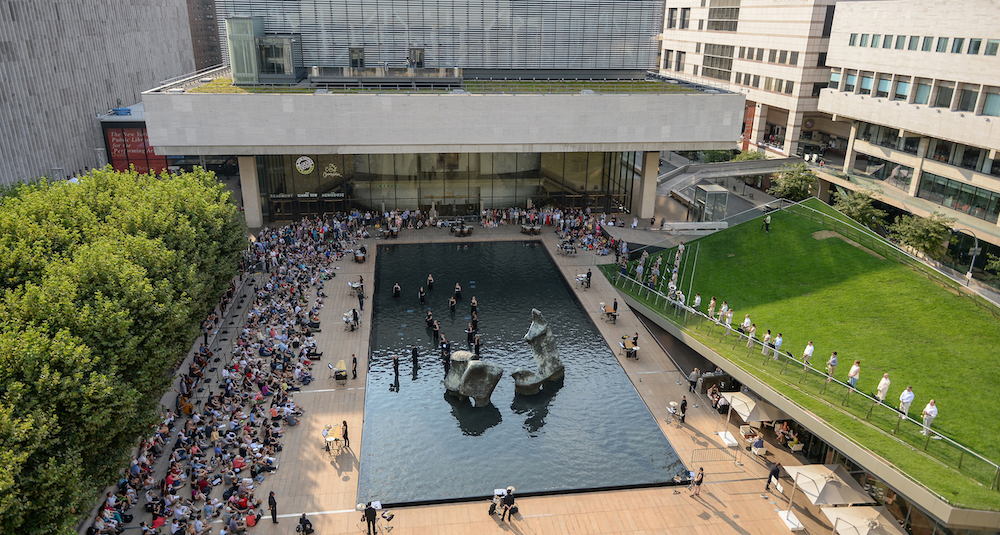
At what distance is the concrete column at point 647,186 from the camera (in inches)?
1916

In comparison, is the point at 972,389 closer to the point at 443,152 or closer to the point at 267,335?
the point at 267,335

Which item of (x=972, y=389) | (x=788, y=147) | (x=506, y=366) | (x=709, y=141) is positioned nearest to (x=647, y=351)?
(x=506, y=366)

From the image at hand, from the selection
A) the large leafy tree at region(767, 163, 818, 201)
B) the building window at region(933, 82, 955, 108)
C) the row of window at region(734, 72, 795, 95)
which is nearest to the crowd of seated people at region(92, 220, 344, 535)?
the large leafy tree at region(767, 163, 818, 201)

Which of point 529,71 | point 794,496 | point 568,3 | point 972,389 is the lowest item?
point 794,496

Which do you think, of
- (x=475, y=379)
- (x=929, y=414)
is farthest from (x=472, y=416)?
(x=929, y=414)

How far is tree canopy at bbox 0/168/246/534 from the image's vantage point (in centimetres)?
1584

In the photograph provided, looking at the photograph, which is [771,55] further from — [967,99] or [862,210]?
[862,210]

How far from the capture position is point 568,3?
49281mm

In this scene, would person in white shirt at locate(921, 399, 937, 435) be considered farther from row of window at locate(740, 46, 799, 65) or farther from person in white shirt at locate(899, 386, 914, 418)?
row of window at locate(740, 46, 799, 65)

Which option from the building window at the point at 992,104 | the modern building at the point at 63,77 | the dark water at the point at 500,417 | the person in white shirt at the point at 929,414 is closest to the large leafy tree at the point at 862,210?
the building window at the point at 992,104

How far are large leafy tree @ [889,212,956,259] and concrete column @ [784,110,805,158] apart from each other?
1930cm

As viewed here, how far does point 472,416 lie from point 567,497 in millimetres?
5797

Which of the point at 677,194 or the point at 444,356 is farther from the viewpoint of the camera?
the point at 677,194

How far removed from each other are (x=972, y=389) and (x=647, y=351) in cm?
1313
